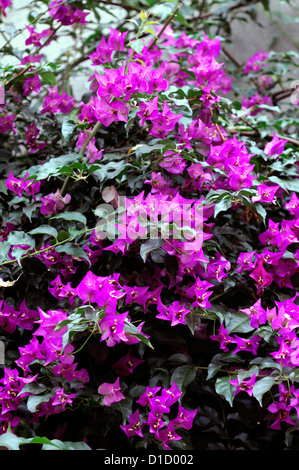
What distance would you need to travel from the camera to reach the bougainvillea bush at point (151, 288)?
708mm

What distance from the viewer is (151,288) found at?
0.81 metres

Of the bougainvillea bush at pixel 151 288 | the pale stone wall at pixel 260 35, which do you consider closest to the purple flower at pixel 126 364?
the bougainvillea bush at pixel 151 288

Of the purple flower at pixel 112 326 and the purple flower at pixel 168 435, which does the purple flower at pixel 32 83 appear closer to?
the purple flower at pixel 112 326

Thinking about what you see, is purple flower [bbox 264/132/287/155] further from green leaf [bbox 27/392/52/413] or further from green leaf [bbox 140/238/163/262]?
green leaf [bbox 27/392/52/413]

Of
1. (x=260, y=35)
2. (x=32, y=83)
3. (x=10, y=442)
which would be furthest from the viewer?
(x=260, y=35)

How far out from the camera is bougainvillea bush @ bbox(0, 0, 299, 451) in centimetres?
71

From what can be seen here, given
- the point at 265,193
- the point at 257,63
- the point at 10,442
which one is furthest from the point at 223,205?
the point at 257,63

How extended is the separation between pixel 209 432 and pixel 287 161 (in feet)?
1.67

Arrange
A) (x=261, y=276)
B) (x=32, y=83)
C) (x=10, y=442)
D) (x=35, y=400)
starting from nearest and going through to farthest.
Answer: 1. (x=10, y=442)
2. (x=35, y=400)
3. (x=261, y=276)
4. (x=32, y=83)

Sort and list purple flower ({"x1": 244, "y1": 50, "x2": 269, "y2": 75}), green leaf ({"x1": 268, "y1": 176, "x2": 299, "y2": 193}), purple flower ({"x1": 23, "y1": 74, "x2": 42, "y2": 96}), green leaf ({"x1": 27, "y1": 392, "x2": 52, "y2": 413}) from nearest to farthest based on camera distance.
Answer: green leaf ({"x1": 27, "y1": 392, "x2": 52, "y2": 413}) → green leaf ({"x1": 268, "y1": 176, "x2": 299, "y2": 193}) → purple flower ({"x1": 23, "y1": 74, "x2": 42, "y2": 96}) → purple flower ({"x1": 244, "y1": 50, "x2": 269, "y2": 75})

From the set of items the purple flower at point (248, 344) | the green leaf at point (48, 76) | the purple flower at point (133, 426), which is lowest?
the purple flower at point (133, 426)

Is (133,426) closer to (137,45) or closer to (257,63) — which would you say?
(137,45)

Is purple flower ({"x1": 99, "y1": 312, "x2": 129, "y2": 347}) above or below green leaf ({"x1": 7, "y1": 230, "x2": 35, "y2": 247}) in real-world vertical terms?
above

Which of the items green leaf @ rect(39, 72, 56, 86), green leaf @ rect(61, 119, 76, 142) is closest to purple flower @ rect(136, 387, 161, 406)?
green leaf @ rect(61, 119, 76, 142)
